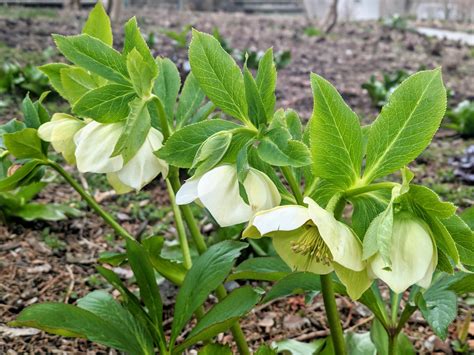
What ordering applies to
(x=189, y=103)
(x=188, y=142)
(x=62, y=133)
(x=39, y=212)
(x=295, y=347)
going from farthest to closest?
(x=39, y=212) → (x=295, y=347) → (x=189, y=103) → (x=62, y=133) → (x=188, y=142)

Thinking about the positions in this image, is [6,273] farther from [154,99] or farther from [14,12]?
[14,12]

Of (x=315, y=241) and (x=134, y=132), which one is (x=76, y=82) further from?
(x=315, y=241)

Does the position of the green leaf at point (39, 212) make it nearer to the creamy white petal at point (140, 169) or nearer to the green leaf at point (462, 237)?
the creamy white petal at point (140, 169)

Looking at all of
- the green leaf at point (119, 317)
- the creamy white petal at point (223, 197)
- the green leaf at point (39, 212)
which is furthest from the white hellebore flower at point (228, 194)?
the green leaf at point (39, 212)

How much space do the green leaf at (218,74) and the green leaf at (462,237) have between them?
24 cm

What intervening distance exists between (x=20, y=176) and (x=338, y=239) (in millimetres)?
475

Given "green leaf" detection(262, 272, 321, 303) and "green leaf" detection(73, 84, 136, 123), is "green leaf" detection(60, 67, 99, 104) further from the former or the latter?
"green leaf" detection(262, 272, 321, 303)

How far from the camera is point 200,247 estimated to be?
2.84ft

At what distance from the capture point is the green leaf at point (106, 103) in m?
0.65

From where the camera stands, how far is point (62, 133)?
0.75 metres

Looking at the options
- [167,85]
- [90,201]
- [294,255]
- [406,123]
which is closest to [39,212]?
[90,201]

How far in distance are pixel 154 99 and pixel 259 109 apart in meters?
0.13

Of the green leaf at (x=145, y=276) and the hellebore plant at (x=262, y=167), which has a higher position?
the hellebore plant at (x=262, y=167)

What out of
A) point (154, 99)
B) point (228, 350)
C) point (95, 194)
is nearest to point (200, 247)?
point (228, 350)
